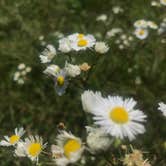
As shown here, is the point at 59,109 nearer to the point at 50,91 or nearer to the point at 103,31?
the point at 50,91

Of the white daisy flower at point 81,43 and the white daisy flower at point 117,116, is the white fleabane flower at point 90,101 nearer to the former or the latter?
the white daisy flower at point 117,116

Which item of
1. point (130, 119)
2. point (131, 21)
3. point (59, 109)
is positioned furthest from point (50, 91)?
point (130, 119)

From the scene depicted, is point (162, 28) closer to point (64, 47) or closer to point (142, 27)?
point (142, 27)

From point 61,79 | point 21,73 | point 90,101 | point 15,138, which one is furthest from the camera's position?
point 21,73

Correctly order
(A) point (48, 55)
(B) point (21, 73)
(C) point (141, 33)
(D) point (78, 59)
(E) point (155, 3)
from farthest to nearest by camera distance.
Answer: (E) point (155, 3)
(C) point (141, 33)
(B) point (21, 73)
(D) point (78, 59)
(A) point (48, 55)

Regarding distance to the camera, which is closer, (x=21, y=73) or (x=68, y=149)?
(x=68, y=149)

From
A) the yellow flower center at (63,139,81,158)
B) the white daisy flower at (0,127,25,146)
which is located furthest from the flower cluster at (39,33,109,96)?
the yellow flower center at (63,139,81,158)

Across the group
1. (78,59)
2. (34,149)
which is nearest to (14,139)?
(34,149)

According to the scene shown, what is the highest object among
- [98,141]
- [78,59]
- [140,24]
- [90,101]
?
[140,24]
